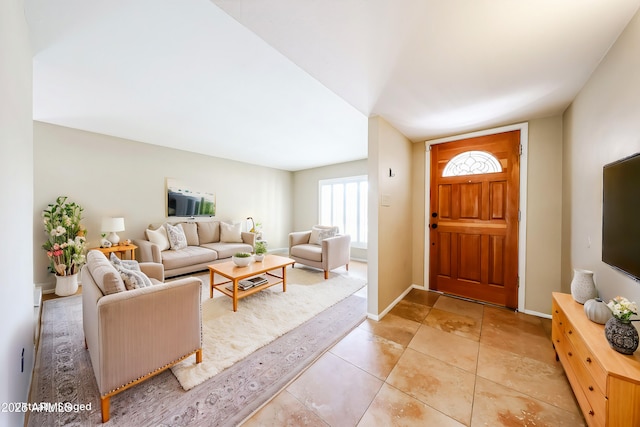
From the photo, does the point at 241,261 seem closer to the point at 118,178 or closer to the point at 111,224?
the point at 111,224

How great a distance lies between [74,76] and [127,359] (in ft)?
8.08

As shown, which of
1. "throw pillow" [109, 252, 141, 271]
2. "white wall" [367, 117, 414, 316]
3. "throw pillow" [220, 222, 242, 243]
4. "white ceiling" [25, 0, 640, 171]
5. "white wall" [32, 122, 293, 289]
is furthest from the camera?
"throw pillow" [220, 222, 242, 243]

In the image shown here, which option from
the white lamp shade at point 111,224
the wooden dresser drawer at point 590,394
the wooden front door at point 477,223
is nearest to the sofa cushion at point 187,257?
the white lamp shade at point 111,224

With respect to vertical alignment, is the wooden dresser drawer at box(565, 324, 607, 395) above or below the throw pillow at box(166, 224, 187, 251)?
below

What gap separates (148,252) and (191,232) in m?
0.97

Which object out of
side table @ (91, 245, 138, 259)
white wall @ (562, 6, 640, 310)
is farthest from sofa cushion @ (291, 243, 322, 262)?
white wall @ (562, 6, 640, 310)

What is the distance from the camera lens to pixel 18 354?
4.07ft

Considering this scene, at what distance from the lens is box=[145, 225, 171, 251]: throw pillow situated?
3768 mm

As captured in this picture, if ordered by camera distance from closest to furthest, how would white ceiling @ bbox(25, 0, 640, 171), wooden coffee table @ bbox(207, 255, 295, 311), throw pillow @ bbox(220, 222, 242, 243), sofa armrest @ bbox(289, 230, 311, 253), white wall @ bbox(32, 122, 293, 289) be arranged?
white ceiling @ bbox(25, 0, 640, 171), wooden coffee table @ bbox(207, 255, 295, 311), white wall @ bbox(32, 122, 293, 289), sofa armrest @ bbox(289, 230, 311, 253), throw pillow @ bbox(220, 222, 242, 243)

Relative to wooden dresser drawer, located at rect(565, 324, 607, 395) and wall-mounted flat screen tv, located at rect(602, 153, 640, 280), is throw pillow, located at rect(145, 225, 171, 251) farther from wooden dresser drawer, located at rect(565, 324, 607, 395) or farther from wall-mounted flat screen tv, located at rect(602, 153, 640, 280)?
wall-mounted flat screen tv, located at rect(602, 153, 640, 280)

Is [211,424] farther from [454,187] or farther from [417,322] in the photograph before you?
[454,187]

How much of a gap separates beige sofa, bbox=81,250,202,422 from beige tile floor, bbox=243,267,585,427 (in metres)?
0.74

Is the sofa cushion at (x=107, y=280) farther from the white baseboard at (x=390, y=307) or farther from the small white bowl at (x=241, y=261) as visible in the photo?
the white baseboard at (x=390, y=307)

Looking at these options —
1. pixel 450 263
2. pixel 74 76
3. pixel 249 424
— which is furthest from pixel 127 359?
pixel 450 263
